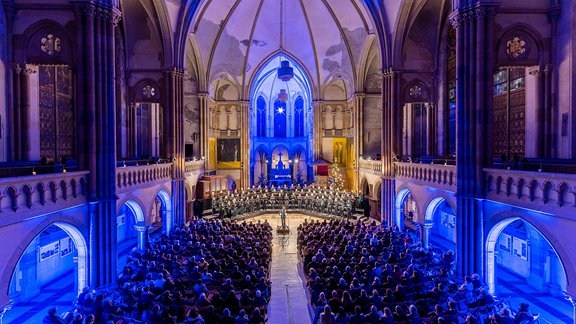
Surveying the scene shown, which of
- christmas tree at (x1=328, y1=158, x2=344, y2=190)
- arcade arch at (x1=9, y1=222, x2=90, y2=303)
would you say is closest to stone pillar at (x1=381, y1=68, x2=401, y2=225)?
christmas tree at (x1=328, y1=158, x2=344, y2=190)

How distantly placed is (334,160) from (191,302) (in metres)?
27.4

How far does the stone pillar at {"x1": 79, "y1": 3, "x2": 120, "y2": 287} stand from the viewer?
1108 cm

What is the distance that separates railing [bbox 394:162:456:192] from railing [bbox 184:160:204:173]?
1252cm

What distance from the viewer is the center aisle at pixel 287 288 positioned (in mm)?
10031

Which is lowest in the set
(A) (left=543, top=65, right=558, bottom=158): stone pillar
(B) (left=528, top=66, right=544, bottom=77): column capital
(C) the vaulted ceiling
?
(A) (left=543, top=65, right=558, bottom=158): stone pillar

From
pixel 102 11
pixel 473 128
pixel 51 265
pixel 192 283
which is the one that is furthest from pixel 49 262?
pixel 473 128

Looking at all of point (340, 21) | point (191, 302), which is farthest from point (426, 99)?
point (191, 302)

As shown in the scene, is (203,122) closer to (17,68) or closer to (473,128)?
(17,68)

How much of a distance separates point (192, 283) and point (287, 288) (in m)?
3.49

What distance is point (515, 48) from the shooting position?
11992mm

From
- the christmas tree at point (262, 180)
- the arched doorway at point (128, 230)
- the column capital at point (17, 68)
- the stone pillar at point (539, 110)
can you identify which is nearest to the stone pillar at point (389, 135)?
the stone pillar at point (539, 110)

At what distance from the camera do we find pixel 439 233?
848 inches

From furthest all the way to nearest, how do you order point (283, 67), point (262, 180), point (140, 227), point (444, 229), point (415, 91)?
1. point (262, 180)
2. point (444, 229)
3. point (283, 67)
4. point (415, 91)
5. point (140, 227)

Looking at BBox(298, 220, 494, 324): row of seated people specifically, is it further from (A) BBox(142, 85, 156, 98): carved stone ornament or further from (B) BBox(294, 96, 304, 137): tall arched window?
(B) BBox(294, 96, 304, 137): tall arched window
